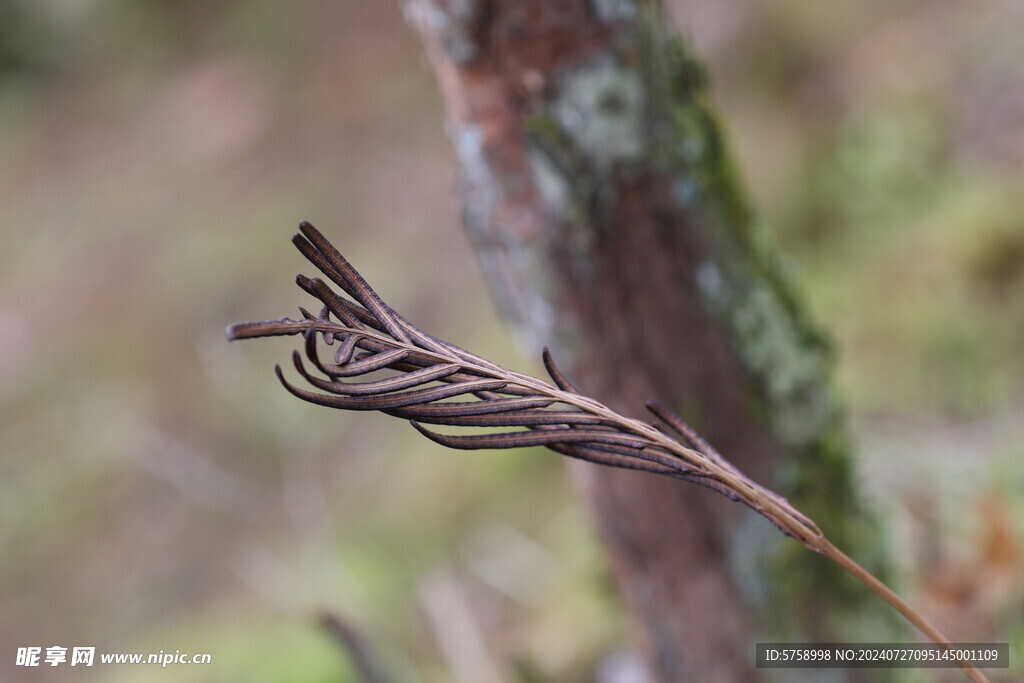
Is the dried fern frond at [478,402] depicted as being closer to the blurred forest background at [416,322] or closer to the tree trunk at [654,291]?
the tree trunk at [654,291]

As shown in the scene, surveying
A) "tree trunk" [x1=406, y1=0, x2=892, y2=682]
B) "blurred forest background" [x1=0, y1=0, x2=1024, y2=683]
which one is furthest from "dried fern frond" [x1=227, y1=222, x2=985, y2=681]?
"blurred forest background" [x1=0, y1=0, x2=1024, y2=683]

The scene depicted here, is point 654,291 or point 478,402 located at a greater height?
point 654,291

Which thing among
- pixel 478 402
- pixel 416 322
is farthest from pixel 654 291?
pixel 416 322

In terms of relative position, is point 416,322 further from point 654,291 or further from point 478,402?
point 478,402

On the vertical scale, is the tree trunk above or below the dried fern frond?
above

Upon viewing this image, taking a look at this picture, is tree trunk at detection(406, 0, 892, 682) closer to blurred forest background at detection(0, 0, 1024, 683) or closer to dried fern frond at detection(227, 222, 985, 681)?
blurred forest background at detection(0, 0, 1024, 683)

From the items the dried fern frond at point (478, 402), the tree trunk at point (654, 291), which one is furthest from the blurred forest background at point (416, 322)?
the dried fern frond at point (478, 402)

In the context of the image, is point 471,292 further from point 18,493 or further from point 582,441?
point 582,441

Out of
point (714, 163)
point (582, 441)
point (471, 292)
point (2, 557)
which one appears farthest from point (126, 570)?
point (582, 441)
